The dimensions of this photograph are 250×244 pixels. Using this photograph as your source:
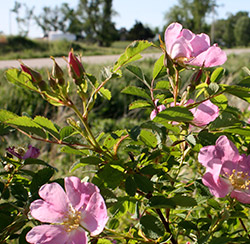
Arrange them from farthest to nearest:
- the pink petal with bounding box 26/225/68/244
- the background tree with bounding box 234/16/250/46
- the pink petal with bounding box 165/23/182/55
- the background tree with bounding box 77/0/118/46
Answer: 1. the background tree with bounding box 234/16/250/46
2. the background tree with bounding box 77/0/118/46
3. the pink petal with bounding box 165/23/182/55
4. the pink petal with bounding box 26/225/68/244

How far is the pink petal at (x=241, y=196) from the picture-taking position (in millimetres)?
464

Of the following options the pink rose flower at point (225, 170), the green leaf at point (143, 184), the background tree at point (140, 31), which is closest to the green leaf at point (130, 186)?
the green leaf at point (143, 184)

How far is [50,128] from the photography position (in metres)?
0.48

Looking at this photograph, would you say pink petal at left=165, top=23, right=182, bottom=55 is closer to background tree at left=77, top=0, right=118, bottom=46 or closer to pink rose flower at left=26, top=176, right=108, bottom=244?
pink rose flower at left=26, top=176, right=108, bottom=244

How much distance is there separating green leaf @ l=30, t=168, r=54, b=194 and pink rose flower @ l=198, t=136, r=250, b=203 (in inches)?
10.2

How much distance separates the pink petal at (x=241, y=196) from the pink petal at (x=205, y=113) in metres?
0.12

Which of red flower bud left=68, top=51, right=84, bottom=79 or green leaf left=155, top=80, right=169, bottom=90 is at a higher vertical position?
red flower bud left=68, top=51, right=84, bottom=79

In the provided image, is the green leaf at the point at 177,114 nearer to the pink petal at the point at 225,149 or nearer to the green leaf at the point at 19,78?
the pink petal at the point at 225,149

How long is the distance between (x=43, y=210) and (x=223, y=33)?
36108 millimetres

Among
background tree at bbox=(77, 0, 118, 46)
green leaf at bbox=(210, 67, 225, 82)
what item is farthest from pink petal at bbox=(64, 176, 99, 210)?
background tree at bbox=(77, 0, 118, 46)

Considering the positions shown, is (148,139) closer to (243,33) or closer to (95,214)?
(95,214)

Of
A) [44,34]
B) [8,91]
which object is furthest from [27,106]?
[44,34]

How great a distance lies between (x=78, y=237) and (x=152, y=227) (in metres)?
0.12

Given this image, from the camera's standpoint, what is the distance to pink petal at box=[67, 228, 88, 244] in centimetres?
43
